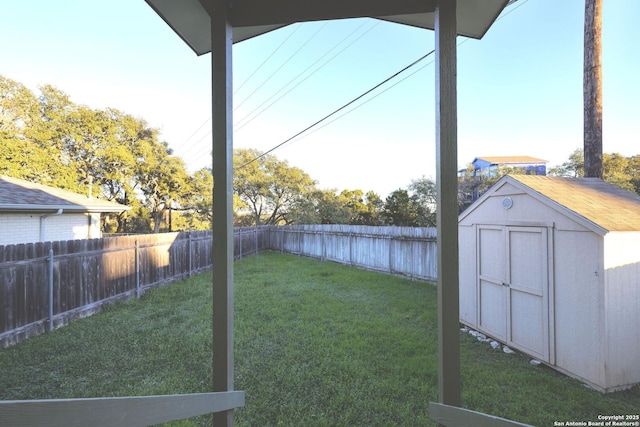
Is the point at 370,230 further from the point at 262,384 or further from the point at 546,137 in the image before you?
the point at 546,137

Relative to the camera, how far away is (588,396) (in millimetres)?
2828

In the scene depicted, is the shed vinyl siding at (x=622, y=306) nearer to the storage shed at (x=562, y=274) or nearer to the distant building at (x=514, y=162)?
the storage shed at (x=562, y=274)

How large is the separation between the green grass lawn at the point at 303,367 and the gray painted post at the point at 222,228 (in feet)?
5.39

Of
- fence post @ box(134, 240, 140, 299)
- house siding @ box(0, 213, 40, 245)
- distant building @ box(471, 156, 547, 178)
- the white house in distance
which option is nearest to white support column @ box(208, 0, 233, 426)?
fence post @ box(134, 240, 140, 299)

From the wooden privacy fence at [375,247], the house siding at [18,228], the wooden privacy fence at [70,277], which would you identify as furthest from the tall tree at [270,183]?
the wooden privacy fence at [70,277]

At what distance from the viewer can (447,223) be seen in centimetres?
108

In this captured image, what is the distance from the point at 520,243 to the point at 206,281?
23.6 feet

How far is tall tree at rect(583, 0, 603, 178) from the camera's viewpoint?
15.2 feet

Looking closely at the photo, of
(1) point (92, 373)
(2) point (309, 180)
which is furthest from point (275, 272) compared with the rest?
(2) point (309, 180)

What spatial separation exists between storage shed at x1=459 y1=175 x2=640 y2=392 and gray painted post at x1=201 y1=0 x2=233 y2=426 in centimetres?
374

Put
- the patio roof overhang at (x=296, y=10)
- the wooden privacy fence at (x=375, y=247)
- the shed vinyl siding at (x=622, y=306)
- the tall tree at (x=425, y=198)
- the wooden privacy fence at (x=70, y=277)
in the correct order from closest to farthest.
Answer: the patio roof overhang at (x=296, y=10), the shed vinyl siding at (x=622, y=306), the wooden privacy fence at (x=70, y=277), the wooden privacy fence at (x=375, y=247), the tall tree at (x=425, y=198)

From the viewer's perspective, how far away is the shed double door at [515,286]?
3574 millimetres

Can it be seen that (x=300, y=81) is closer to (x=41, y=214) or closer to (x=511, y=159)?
(x=41, y=214)

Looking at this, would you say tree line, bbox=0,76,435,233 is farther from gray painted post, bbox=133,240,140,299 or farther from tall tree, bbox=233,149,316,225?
gray painted post, bbox=133,240,140,299
